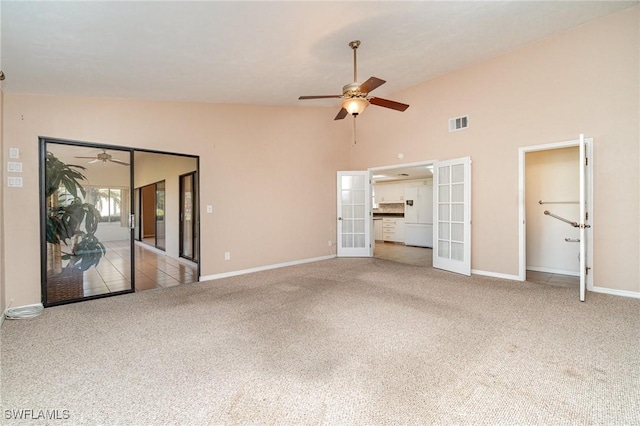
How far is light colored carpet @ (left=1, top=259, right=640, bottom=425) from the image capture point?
5.61ft

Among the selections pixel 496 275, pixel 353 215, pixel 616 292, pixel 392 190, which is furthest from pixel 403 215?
pixel 616 292

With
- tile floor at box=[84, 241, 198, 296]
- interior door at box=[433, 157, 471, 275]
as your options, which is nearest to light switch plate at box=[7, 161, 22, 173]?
tile floor at box=[84, 241, 198, 296]

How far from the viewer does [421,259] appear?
6.53m

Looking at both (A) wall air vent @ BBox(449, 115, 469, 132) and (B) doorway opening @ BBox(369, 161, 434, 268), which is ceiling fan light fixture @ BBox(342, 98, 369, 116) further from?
(B) doorway opening @ BBox(369, 161, 434, 268)

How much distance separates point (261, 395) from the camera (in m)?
1.84

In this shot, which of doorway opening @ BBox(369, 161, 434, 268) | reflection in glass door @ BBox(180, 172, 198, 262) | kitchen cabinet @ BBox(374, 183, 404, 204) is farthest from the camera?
kitchen cabinet @ BBox(374, 183, 404, 204)

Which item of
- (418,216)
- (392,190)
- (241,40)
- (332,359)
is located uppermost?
(241,40)

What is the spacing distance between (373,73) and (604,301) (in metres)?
4.43

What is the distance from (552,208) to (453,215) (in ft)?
5.72

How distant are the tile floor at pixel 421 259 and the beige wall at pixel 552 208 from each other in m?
0.30

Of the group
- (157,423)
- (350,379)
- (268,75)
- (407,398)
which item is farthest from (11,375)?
(268,75)

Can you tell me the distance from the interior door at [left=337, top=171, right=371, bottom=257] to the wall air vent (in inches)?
85.5

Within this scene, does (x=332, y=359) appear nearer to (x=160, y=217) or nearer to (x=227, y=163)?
(x=227, y=163)

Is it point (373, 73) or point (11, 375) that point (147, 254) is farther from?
point (373, 73)
